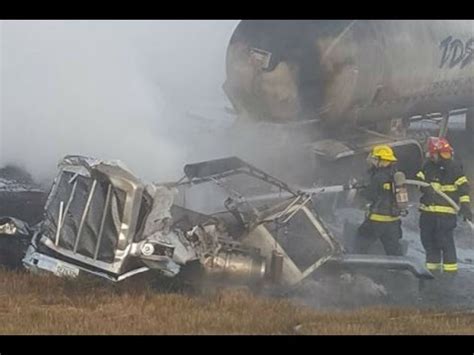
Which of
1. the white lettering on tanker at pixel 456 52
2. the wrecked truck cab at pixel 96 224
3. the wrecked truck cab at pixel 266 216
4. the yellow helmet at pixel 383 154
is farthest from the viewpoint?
the white lettering on tanker at pixel 456 52

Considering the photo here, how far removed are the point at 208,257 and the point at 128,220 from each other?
0.71 meters

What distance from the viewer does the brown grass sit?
5812 millimetres

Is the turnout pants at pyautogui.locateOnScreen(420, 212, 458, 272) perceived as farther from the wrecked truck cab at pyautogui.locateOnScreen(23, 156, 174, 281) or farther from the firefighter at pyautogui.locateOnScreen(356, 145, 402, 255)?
the wrecked truck cab at pyautogui.locateOnScreen(23, 156, 174, 281)

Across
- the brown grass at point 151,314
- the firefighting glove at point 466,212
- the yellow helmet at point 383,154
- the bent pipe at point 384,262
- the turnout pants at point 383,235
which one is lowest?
the brown grass at point 151,314

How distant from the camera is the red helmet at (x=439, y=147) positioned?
678 cm

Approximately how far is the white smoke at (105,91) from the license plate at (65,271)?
767 millimetres

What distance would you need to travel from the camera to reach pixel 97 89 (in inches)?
252

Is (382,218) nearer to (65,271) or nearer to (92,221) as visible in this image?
(92,221)

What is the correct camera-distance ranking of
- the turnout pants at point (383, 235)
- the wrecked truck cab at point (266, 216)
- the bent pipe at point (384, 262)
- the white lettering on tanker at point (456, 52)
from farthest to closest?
the white lettering on tanker at point (456, 52), the turnout pants at point (383, 235), the bent pipe at point (384, 262), the wrecked truck cab at point (266, 216)

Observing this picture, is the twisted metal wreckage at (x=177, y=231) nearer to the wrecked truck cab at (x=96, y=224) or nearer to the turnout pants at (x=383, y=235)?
the wrecked truck cab at (x=96, y=224)

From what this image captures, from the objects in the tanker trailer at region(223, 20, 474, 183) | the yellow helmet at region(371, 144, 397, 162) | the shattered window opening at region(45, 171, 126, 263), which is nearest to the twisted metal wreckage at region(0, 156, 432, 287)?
the shattered window opening at region(45, 171, 126, 263)

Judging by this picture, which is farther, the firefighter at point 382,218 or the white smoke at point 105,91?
the firefighter at point 382,218

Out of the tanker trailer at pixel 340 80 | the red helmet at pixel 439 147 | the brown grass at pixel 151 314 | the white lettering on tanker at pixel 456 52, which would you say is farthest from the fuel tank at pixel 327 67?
the brown grass at pixel 151 314
